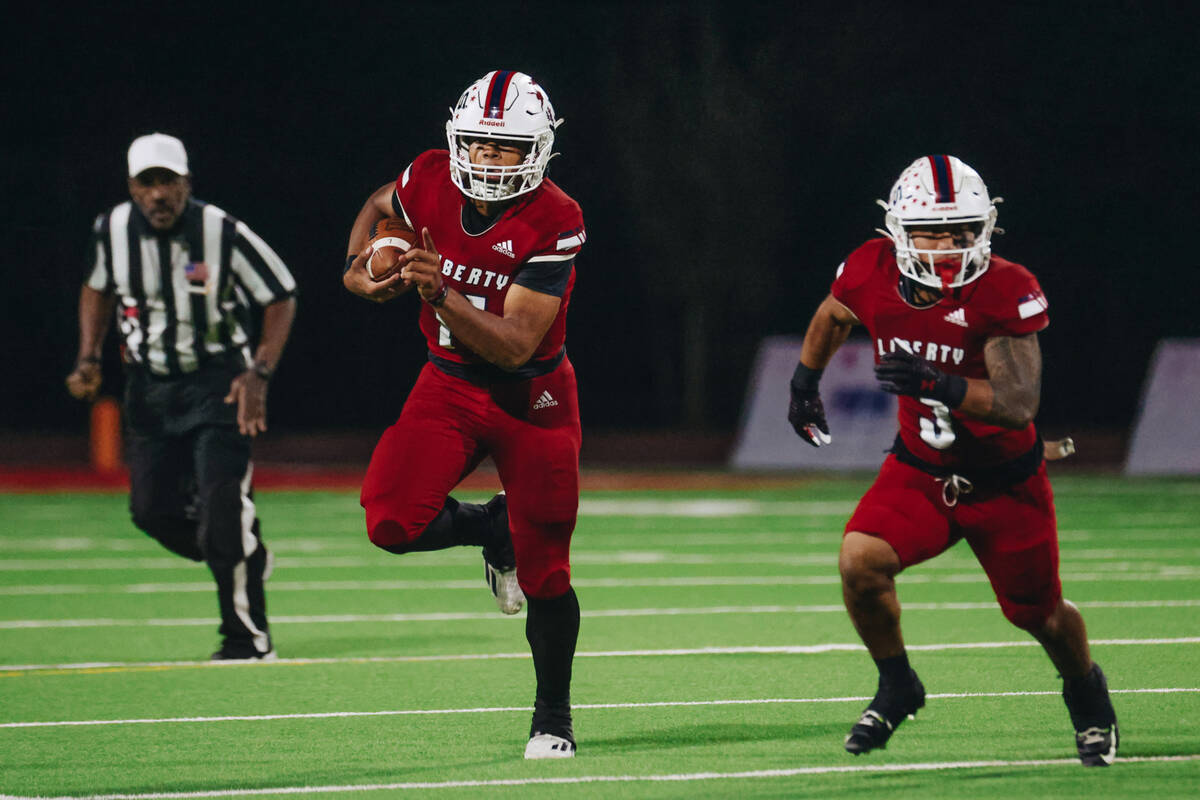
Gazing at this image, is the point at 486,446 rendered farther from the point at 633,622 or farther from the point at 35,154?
the point at 35,154

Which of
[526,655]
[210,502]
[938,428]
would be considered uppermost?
[938,428]

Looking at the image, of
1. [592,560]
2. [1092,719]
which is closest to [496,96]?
[1092,719]

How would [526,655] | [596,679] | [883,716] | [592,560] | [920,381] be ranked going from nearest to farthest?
[920,381] → [883,716] → [596,679] → [526,655] → [592,560]

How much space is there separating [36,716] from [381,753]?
133cm

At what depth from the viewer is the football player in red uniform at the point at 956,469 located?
4.69 metres

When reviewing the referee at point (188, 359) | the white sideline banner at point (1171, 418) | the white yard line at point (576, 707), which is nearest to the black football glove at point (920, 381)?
the white yard line at point (576, 707)

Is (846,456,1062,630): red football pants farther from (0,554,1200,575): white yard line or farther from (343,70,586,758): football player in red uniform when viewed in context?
(0,554,1200,575): white yard line

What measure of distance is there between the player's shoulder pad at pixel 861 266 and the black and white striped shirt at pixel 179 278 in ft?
8.97

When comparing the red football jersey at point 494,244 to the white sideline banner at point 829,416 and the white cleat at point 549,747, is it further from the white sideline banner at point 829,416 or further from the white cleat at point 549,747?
the white sideline banner at point 829,416

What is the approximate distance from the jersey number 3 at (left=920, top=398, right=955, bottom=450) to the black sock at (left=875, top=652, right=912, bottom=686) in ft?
1.86

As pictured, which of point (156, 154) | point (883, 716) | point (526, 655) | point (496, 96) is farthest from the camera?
point (526, 655)

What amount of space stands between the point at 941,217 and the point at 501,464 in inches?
52.6

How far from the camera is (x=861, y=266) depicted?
497 cm

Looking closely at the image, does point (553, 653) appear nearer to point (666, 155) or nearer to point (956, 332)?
point (956, 332)
